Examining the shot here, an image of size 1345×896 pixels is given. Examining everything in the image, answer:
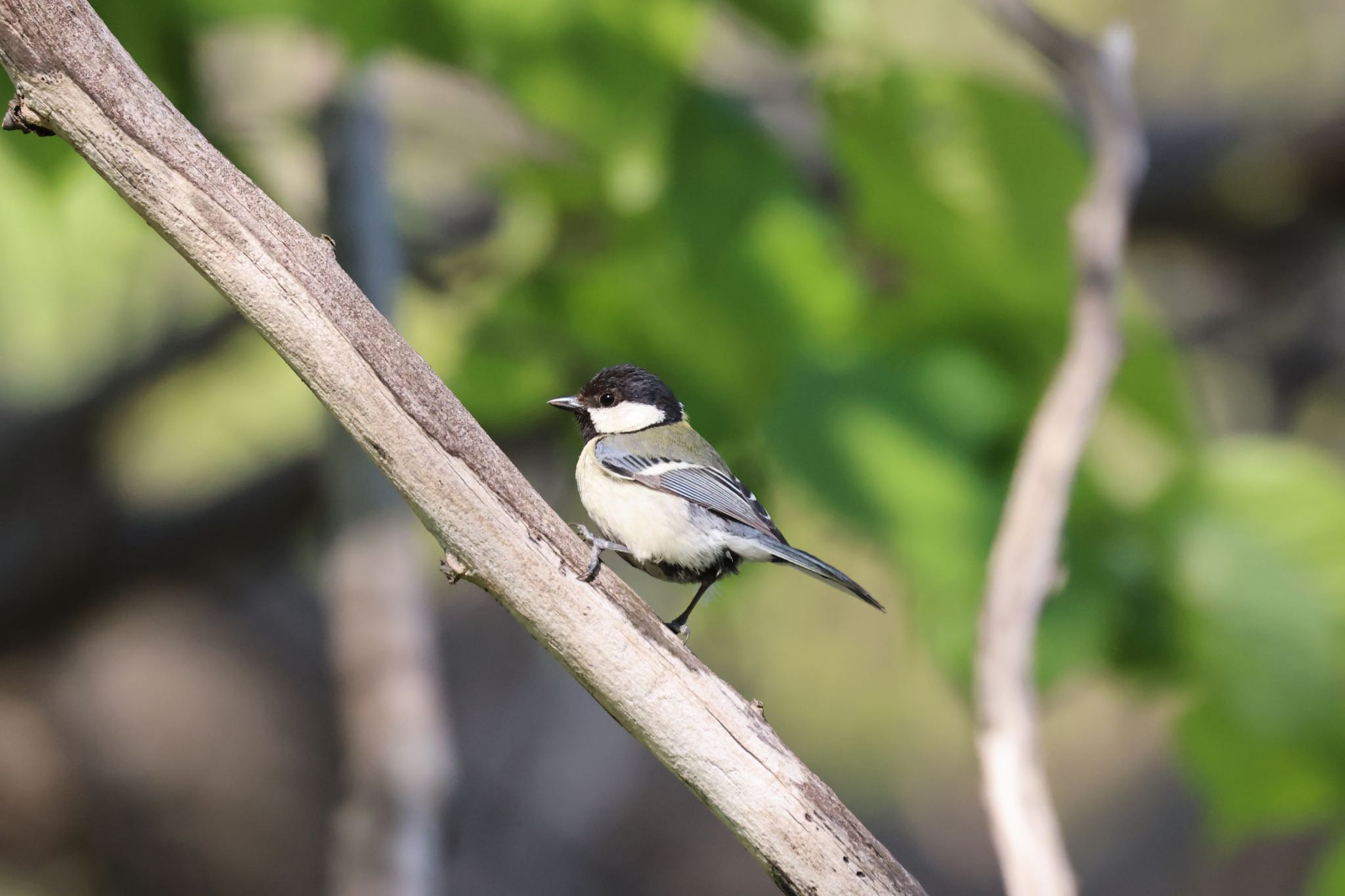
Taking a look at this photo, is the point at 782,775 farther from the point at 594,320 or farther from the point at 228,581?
the point at 228,581

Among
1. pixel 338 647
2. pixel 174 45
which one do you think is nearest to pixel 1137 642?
pixel 338 647

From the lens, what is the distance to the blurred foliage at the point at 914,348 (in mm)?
1434

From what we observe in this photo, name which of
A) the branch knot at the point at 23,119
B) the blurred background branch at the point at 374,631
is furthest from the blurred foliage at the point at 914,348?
the branch knot at the point at 23,119

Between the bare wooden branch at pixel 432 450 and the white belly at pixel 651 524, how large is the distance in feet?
1.23

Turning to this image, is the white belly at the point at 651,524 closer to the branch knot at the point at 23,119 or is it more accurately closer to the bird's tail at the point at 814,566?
the bird's tail at the point at 814,566

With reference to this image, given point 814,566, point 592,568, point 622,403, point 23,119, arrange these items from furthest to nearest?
point 622,403 → point 814,566 → point 592,568 → point 23,119

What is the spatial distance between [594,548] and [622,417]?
1.91 feet

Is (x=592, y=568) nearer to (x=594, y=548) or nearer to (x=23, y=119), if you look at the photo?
(x=594, y=548)

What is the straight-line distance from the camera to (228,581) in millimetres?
3551

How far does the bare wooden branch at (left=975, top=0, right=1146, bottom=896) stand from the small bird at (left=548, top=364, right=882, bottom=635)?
0.84ft

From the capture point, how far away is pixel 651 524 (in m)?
1.35

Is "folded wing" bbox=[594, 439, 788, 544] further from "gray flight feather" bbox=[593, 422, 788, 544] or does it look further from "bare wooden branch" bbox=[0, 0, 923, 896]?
"bare wooden branch" bbox=[0, 0, 923, 896]

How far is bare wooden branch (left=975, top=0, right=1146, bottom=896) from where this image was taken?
131 cm

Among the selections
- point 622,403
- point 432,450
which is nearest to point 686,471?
point 622,403
